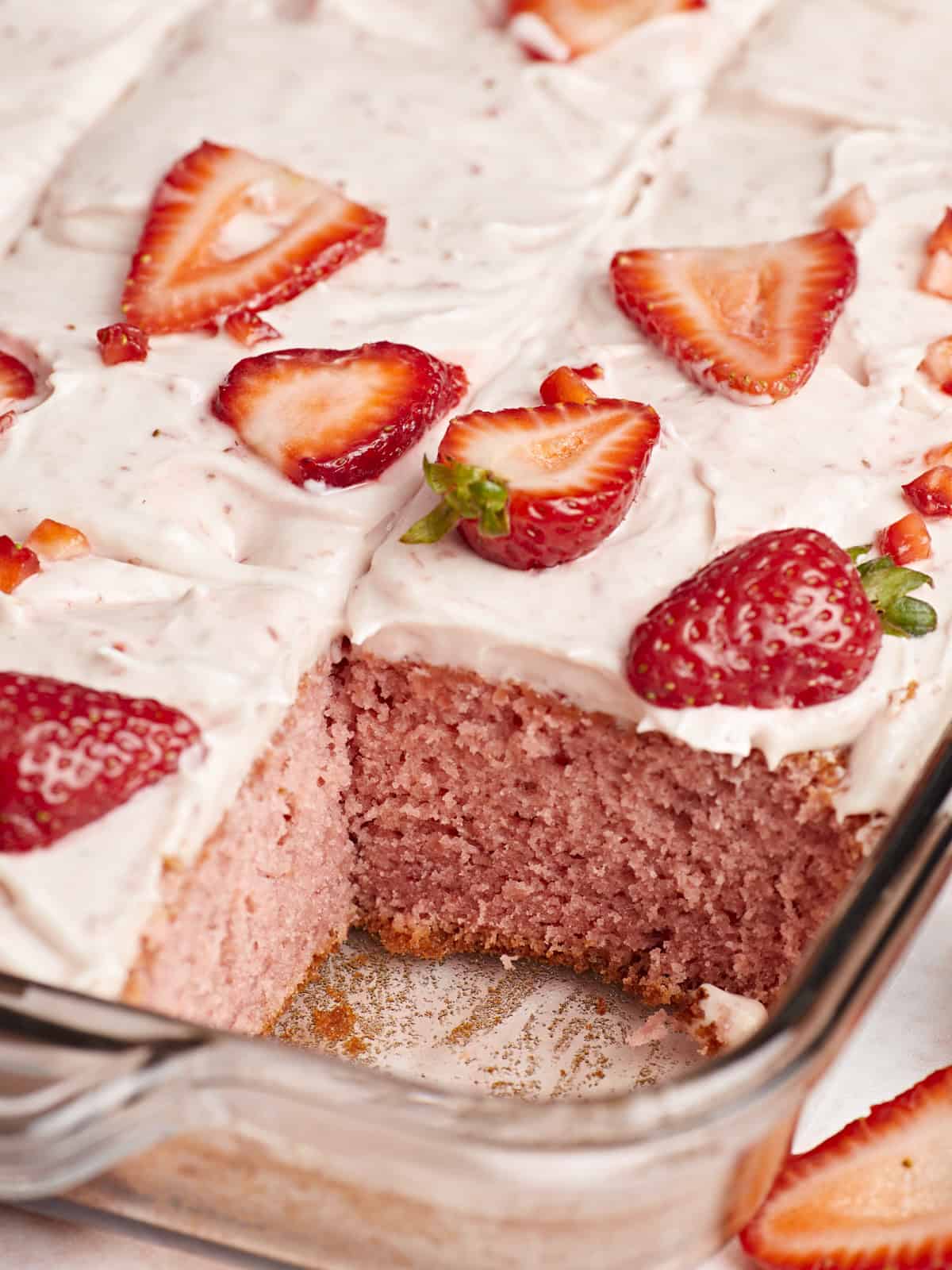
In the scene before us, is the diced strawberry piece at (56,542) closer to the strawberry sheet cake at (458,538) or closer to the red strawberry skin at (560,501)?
the strawberry sheet cake at (458,538)

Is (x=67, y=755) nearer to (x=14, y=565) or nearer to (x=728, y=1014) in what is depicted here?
(x=14, y=565)

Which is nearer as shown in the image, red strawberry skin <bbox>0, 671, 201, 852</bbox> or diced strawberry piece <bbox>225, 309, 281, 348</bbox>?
red strawberry skin <bbox>0, 671, 201, 852</bbox>

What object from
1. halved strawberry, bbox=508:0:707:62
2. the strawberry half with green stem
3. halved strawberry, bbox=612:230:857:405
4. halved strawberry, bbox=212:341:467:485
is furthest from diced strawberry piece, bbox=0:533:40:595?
halved strawberry, bbox=508:0:707:62

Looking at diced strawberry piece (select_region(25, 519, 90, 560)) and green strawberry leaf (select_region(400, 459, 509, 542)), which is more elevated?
green strawberry leaf (select_region(400, 459, 509, 542))

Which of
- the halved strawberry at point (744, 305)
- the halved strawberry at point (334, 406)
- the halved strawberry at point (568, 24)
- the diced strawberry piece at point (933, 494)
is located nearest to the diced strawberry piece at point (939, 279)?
the halved strawberry at point (744, 305)

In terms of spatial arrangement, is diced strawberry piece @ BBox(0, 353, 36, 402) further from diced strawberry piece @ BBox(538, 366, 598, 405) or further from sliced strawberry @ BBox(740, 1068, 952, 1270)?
sliced strawberry @ BBox(740, 1068, 952, 1270)

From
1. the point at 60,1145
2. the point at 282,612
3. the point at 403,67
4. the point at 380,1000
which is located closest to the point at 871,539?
the point at 282,612
